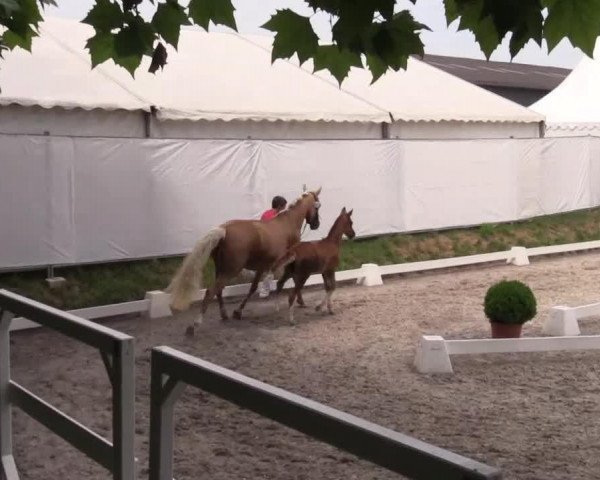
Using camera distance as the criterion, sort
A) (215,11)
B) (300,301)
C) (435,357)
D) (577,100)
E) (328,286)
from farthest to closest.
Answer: (577,100), (300,301), (328,286), (435,357), (215,11)

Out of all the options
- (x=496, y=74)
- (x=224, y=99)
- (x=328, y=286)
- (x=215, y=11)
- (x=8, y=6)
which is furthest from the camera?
(x=496, y=74)

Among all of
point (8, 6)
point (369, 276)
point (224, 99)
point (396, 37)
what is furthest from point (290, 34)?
point (224, 99)

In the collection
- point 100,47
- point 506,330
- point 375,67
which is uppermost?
point 100,47

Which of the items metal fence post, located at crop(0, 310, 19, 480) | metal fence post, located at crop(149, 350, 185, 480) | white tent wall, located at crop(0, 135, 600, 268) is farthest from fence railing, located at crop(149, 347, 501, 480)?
white tent wall, located at crop(0, 135, 600, 268)

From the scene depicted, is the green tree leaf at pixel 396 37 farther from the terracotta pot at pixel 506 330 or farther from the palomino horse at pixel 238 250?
the palomino horse at pixel 238 250

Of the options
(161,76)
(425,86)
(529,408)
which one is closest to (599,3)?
(529,408)

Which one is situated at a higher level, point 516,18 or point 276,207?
point 516,18

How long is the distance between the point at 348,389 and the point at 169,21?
4889 millimetres

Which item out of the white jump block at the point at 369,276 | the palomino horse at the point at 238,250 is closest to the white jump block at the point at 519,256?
the white jump block at the point at 369,276

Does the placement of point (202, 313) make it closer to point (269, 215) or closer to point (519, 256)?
point (269, 215)

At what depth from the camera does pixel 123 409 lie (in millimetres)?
2939

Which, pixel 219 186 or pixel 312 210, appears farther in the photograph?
pixel 219 186

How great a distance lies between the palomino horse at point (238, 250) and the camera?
389 inches

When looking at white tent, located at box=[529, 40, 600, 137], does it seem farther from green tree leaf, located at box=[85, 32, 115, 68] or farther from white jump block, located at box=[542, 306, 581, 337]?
green tree leaf, located at box=[85, 32, 115, 68]
